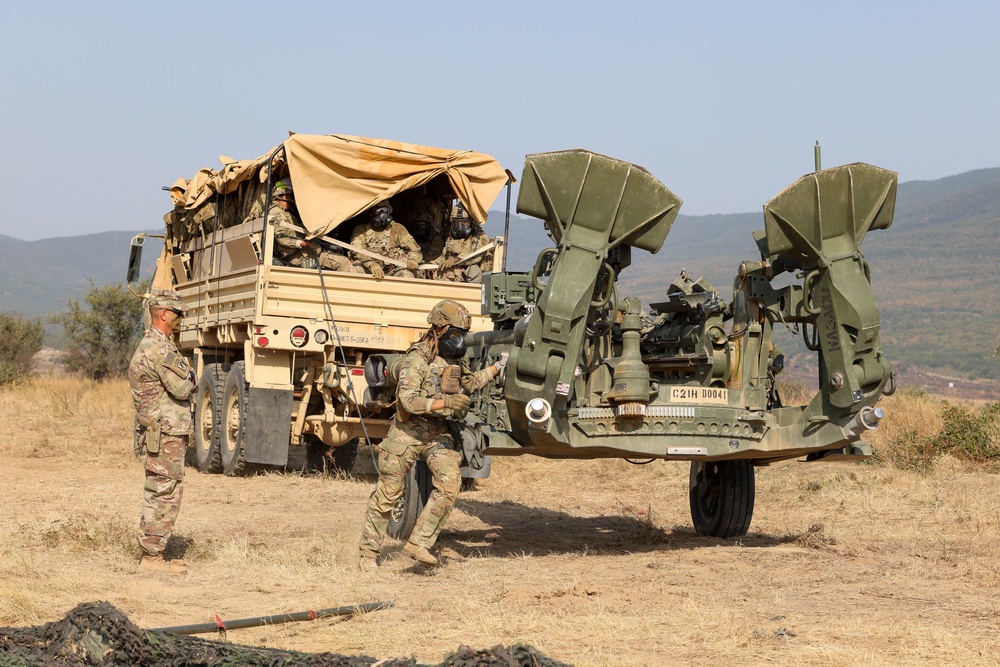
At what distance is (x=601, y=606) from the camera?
268 inches

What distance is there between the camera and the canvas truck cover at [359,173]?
499 inches

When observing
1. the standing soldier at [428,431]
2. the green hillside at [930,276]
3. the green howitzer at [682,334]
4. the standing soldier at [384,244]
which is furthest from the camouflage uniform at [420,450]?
the green hillside at [930,276]

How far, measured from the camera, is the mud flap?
41.7 feet

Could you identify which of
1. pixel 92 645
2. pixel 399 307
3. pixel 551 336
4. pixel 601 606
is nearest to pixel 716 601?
pixel 601 606

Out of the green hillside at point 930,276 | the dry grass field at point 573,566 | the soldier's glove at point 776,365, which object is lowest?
the dry grass field at point 573,566

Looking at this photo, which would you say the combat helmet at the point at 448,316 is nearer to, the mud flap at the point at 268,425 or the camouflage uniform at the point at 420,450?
the camouflage uniform at the point at 420,450

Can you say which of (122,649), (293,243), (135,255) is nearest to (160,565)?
(122,649)

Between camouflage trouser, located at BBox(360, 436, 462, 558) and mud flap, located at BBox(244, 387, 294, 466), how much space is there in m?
4.64

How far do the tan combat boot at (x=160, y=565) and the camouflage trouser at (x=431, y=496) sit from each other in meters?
1.15

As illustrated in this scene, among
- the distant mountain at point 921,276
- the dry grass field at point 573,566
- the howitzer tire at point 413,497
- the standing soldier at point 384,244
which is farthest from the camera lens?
the distant mountain at point 921,276

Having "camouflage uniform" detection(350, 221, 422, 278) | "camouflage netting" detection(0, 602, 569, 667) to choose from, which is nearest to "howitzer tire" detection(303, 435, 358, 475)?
"camouflage uniform" detection(350, 221, 422, 278)

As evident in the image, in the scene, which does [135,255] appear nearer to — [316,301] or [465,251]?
[316,301]

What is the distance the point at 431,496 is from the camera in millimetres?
8203

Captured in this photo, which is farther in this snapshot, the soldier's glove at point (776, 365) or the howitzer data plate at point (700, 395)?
the soldier's glove at point (776, 365)
